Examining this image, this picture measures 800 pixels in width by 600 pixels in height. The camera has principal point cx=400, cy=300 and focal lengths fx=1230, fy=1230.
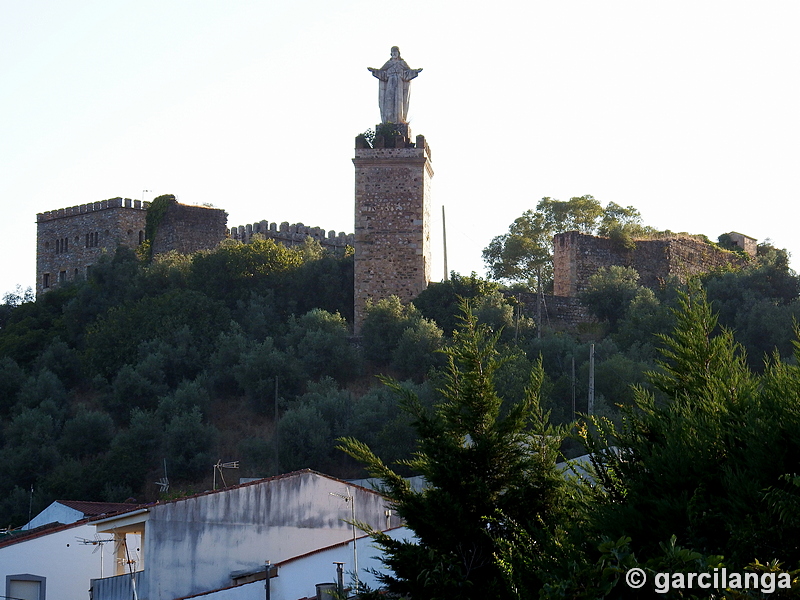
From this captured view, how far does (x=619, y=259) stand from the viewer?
37.3 metres

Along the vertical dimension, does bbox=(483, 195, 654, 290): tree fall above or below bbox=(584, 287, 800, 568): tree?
above

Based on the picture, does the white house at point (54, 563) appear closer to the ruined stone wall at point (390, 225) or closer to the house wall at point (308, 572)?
the house wall at point (308, 572)

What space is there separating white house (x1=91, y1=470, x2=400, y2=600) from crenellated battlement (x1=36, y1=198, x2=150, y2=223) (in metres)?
24.6

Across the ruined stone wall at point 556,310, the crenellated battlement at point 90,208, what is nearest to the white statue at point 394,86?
the ruined stone wall at point 556,310

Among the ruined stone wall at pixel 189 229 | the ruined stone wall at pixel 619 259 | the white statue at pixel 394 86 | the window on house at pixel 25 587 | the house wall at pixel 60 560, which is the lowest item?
the window on house at pixel 25 587

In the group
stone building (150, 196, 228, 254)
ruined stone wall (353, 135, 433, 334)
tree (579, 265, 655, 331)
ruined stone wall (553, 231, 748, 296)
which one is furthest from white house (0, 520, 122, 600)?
stone building (150, 196, 228, 254)

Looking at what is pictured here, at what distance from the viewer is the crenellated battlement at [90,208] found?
4203 cm

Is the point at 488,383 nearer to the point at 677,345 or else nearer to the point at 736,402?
the point at 677,345

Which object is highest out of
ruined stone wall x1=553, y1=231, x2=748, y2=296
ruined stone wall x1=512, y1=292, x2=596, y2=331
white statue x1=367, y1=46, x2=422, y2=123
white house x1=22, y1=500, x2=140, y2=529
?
white statue x1=367, y1=46, x2=422, y2=123

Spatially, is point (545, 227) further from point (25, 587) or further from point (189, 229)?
point (25, 587)

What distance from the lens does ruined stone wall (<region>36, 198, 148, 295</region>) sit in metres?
41.9

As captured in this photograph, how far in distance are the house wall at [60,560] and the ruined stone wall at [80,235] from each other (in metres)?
23.1

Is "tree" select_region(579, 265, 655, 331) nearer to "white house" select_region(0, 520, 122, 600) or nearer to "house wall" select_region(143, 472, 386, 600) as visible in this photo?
"house wall" select_region(143, 472, 386, 600)

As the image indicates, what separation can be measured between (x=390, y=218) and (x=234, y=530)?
1709 centimetres
